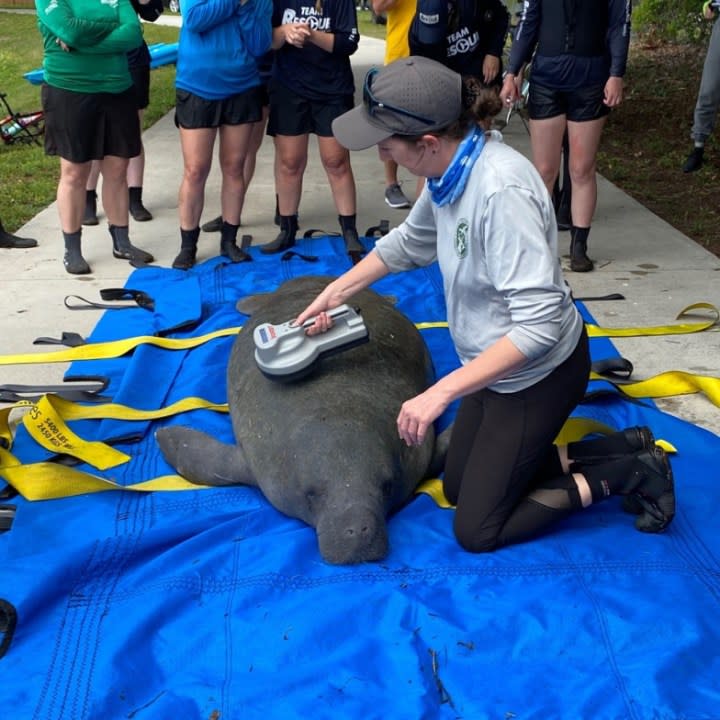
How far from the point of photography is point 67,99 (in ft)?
20.4

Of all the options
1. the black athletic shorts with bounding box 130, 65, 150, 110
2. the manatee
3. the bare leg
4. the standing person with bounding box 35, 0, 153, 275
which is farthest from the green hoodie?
the manatee

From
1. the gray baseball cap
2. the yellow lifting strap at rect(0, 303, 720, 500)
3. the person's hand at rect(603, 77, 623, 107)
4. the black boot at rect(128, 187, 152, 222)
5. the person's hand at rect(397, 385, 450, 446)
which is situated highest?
the gray baseball cap

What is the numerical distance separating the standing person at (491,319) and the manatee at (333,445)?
25cm

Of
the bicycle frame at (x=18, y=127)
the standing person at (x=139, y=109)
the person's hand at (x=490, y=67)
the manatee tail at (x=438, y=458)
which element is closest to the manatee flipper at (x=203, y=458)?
the manatee tail at (x=438, y=458)

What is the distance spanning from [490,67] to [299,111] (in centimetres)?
166

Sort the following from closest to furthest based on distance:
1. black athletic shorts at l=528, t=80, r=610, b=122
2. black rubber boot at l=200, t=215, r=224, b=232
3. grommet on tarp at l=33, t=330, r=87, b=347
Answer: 1. grommet on tarp at l=33, t=330, r=87, b=347
2. black athletic shorts at l=528, t=80, r=610, b=122
3. black rubber boot at l=200, t=215, r=224, b=232

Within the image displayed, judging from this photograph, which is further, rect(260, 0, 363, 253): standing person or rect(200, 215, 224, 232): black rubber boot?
rect(200, 215, 224, 232): black rubber boot

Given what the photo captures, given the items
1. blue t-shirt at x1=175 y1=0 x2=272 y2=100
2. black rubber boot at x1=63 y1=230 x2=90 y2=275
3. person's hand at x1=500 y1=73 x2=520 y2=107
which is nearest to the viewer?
blue t-shirt at x1=175 y1=0 x2=272 y2=100

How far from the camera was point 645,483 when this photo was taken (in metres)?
3.39

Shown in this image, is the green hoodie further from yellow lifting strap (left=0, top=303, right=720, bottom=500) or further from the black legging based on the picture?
the black legging

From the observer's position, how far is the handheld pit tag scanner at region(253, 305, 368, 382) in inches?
146

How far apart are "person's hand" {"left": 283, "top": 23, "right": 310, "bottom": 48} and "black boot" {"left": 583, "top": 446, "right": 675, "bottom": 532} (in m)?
4.08

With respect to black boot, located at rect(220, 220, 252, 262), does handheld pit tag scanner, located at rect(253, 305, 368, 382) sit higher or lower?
higher

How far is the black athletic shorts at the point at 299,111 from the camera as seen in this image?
6.64 metres
